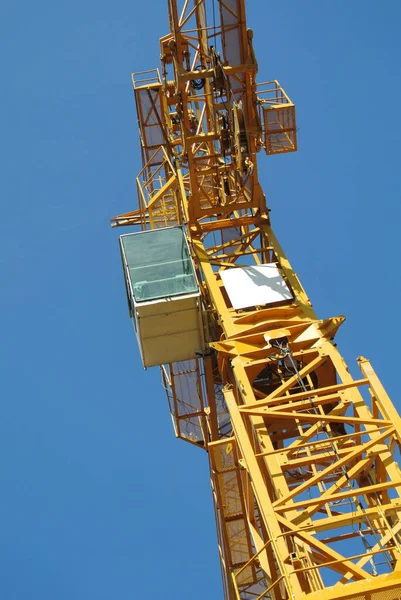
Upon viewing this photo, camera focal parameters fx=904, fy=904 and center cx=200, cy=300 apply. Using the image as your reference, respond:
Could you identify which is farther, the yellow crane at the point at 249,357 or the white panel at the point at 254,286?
the white panel at the point at 254,286

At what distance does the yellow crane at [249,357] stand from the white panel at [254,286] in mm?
39

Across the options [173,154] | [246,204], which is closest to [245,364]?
[246,204]

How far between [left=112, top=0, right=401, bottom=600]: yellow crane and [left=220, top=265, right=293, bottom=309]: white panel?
4 cm

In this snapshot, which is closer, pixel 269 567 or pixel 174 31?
pixel 269 567

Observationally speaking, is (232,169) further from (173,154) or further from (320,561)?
(320,561)

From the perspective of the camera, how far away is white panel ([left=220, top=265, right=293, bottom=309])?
21.2 metres

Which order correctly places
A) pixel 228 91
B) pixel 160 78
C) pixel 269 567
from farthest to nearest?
pixel 160 78
pixel 228 91
pixel 269 567

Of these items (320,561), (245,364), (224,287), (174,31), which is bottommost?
(320,561)

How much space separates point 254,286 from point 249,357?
2.77 metres

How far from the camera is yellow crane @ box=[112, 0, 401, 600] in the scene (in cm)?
1492

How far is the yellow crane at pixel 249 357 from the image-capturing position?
49.0 feet

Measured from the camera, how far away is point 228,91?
2372 cm

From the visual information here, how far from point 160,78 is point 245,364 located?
42.8ft

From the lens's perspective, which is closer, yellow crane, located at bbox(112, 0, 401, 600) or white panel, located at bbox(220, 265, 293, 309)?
yellow crane, located at bbox(112, 0, 401, 600)
